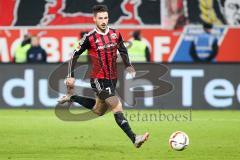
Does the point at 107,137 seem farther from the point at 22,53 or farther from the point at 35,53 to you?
the point at 22,53

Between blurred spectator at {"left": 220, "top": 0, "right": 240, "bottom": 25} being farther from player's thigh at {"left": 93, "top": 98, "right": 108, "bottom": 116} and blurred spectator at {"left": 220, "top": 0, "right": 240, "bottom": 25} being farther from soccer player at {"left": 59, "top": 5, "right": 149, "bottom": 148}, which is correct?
soccer player at {"left": 59, "top": 5, "right": 149, "bottom": 148}

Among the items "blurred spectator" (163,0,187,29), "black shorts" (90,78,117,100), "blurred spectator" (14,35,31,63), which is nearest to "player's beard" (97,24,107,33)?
"black shorts" (90,78,117,100)

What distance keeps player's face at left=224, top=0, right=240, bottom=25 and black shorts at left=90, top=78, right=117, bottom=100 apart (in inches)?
513

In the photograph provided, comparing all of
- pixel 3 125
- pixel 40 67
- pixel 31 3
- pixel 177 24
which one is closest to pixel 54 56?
pixel 31 3

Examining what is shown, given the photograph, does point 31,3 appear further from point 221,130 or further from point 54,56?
point 221,130

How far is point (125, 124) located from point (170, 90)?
304 inches

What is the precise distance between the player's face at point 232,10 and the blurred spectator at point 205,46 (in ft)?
2.06

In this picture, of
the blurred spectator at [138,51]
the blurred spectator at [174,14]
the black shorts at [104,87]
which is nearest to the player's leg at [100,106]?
the black shorts at [104,87]

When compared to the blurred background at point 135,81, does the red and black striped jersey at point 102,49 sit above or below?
above

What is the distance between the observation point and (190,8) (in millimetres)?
24359

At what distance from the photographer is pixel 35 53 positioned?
2169cm

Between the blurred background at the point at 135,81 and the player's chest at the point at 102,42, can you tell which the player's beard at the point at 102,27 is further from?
the blurred background at the point at 135,81

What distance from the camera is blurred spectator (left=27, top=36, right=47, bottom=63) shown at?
2153 cm

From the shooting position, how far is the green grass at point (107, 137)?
36.7 feet
